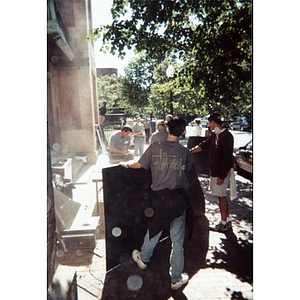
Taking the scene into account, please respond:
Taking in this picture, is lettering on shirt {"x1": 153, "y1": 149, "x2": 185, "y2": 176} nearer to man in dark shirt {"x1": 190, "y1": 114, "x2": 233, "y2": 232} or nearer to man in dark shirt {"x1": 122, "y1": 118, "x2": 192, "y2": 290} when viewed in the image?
man in dark shirt {"x1": 122, "y1": 118, "x2": 192, "y2": 290}

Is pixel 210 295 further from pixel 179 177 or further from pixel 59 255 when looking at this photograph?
pixel 59 255

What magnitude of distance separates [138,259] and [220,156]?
7.13 feet

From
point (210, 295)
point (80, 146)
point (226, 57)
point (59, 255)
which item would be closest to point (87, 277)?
point (59, 255)

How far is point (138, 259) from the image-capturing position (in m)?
3.46

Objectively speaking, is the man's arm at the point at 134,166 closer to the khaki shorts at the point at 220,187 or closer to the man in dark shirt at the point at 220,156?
the man in dark shirt at the point at 220,156

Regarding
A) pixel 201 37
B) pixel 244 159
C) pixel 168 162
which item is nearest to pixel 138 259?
pixel 168 162

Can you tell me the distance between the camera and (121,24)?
4.61m

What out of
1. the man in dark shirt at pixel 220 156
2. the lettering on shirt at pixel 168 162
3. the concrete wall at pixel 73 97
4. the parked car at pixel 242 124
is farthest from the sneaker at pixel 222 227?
the concrete wall at pixel 73 97

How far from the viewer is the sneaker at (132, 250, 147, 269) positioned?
11.2 ft

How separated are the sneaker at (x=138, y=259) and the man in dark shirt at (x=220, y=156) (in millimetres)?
1795

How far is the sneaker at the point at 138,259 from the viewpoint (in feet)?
11.2

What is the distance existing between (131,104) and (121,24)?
171 inches

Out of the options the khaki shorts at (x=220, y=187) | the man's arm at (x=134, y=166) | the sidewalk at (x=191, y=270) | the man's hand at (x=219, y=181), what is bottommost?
the sidewalk at (x=191, y=270)

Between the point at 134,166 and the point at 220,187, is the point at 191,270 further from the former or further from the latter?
the point at 134,166
